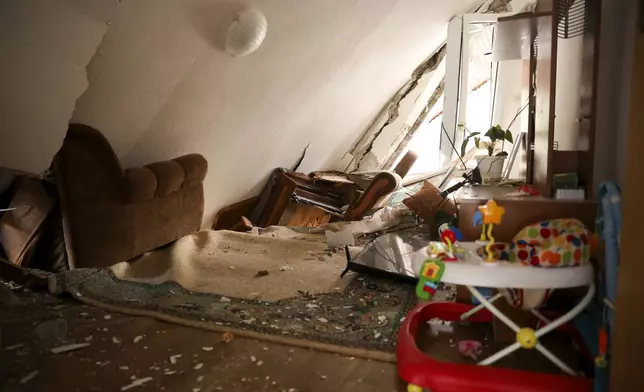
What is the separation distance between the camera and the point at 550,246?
152 cm

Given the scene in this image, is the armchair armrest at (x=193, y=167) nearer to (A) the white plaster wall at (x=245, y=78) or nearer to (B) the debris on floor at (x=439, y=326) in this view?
(A) the white plaster wall at (x=245, y=78)

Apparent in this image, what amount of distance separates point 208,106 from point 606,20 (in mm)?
1760

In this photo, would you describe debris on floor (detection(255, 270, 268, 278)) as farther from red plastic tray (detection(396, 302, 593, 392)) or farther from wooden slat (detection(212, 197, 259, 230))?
wooden slat (detection(212, 197, 259, 230))

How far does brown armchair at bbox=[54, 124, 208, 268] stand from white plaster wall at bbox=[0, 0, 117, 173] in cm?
24

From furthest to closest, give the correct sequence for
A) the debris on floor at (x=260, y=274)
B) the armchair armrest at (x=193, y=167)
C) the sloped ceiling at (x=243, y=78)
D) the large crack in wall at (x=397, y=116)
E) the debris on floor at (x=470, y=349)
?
the large crack in wall at (x=397, y=116) → the armchair armrest at (x=193, y=167) → the debris on floor at (x=260, y=274) → the sloped ceiling at (x=243, y=78) → the debris on floor at (x=470, y=349)

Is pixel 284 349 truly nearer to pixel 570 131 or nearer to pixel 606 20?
pixel 570 131

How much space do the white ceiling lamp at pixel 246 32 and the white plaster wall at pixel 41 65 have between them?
573 millimetres

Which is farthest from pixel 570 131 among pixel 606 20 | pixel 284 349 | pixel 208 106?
pixel 208 106

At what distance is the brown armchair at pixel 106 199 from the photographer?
2295 mm

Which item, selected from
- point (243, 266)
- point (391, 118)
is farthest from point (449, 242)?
point (391, 118)

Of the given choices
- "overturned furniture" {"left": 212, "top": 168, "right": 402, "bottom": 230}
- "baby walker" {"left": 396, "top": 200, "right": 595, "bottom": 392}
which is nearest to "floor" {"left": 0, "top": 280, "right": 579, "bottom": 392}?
"baby walker" {"left": 396, "top": 200, "right": 595, "bottom": 392}

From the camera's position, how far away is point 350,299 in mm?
2268

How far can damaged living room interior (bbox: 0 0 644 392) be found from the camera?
4.90 ft

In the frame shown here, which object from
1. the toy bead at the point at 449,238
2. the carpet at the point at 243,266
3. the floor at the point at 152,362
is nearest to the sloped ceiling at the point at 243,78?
the carpet at the point at 243,266
